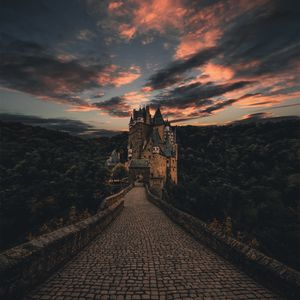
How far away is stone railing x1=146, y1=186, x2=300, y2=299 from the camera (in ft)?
11.3

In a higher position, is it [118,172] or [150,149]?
[150,149]

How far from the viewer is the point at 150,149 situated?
51.5 m

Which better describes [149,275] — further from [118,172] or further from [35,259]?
[118,172]

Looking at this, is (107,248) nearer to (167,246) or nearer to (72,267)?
(72,267)

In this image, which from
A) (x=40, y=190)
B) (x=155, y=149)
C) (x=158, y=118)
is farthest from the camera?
(x=158, y=118)

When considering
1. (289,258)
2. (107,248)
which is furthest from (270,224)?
(107,248)

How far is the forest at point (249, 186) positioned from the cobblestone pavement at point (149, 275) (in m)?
3.74

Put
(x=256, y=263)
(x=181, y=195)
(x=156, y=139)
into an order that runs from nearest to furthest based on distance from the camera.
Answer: (x=256, y=263)
(x=181, y=195)
(x=156, y=139)

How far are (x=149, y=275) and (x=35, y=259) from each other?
245cm

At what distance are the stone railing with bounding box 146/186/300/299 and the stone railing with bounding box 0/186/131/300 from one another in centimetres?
416

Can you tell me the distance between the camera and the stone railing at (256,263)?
343 centimetres

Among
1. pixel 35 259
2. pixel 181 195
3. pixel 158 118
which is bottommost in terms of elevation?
pixel 181 195

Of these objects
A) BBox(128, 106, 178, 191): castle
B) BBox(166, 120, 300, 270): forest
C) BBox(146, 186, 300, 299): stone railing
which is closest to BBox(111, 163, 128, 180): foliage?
BBox(128, 106, 178, 191): castle

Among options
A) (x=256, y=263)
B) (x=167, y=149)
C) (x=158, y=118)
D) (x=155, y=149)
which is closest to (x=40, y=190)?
(x=155, y=149)
